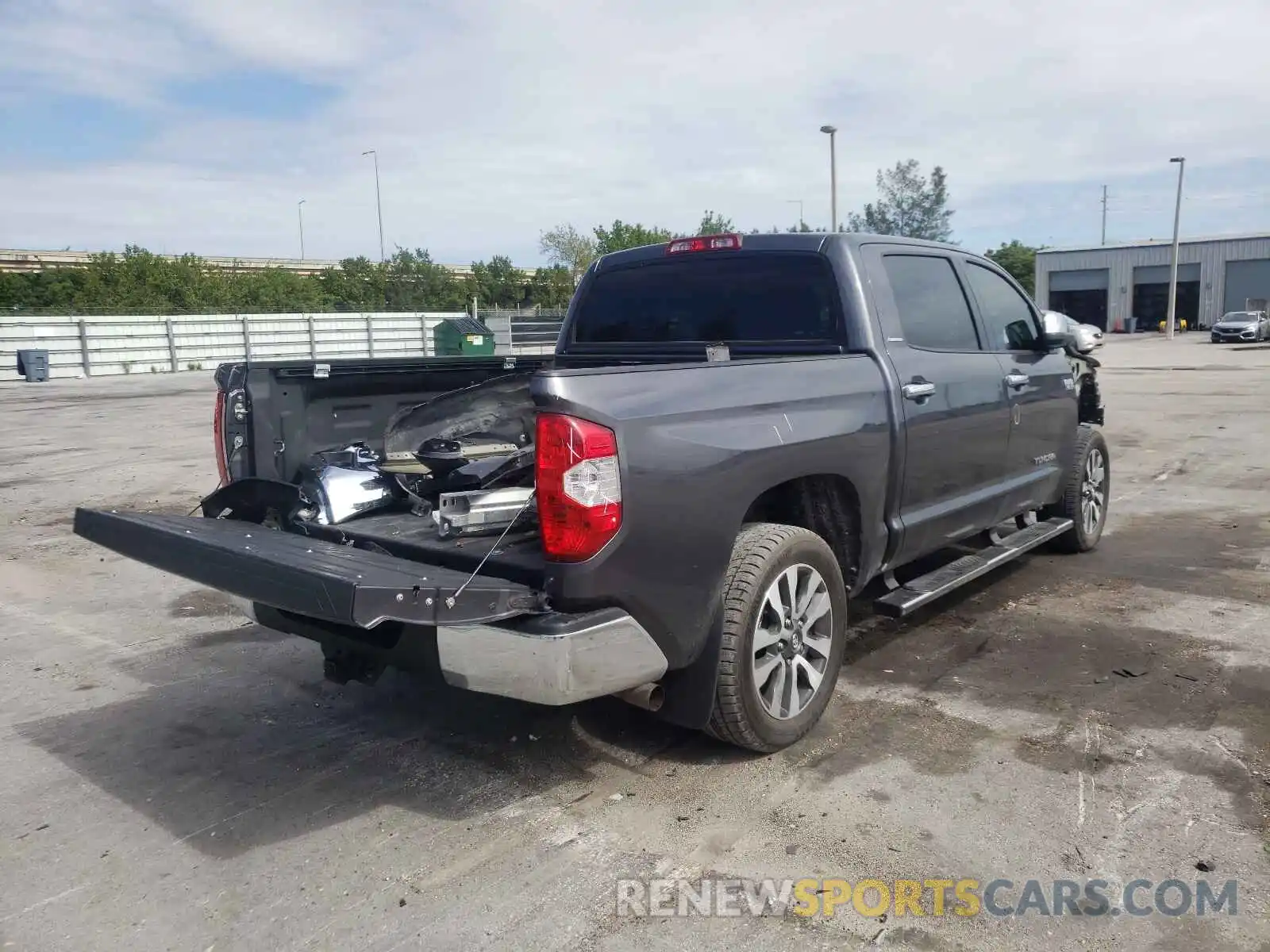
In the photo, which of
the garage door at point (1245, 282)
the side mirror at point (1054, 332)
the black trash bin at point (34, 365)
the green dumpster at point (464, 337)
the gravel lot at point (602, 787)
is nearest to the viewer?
the gravel lot at point (602, 787)

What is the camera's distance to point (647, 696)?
3576 millimetres

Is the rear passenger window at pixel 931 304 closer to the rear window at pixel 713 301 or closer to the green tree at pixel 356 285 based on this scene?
the rear window at pixel 713 301

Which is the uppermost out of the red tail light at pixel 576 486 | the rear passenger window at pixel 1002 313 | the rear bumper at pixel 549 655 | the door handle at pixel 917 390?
the rear passenger window at pixel 1002 313

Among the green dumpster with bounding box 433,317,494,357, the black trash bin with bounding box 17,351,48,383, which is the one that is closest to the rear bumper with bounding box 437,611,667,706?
the green dumpster with bounding box 433,317,494,357

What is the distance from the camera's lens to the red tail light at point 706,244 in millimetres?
4816

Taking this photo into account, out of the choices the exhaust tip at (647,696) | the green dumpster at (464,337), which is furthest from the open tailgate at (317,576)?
the green dumpster at (464,337)

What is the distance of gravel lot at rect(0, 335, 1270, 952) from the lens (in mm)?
2953

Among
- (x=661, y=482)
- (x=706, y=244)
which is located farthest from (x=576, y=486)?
(x=706, y=244)

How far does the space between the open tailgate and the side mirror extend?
12.8 feet

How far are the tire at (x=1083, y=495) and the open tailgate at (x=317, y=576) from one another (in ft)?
15.0

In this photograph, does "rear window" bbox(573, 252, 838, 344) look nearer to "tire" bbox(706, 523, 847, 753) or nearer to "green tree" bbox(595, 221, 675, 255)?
"tire" bbox(706, 523, 847, 753)

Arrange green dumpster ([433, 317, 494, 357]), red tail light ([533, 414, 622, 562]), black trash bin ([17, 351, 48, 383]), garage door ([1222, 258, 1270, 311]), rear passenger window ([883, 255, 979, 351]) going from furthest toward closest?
garage door ([1222, 258, 1270, 311]) → green dumpster ([433, 317, 494, 357]) → black trash bin ([17, 351, 48, 383]) → rear passenger window ([883, 255, 979, 351]) → red tail light ([533, 414, 622, 562])

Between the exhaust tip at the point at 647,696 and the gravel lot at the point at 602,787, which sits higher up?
the exhaust tip at the point at 647,696

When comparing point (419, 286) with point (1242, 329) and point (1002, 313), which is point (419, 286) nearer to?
point (1242, 329)
